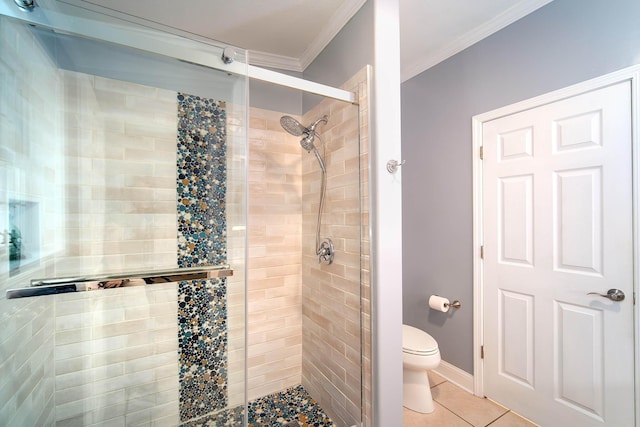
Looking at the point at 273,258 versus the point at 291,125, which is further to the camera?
the point at 273,258

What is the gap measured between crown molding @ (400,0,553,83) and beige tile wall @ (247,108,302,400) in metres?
1.28

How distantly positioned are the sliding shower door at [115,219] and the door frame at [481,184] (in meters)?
A: 1.67

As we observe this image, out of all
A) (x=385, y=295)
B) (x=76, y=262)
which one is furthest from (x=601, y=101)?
(x=76, y=262)

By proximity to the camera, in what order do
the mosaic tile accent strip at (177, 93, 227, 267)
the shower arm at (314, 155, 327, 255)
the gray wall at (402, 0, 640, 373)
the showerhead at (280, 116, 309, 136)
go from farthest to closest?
the shower arm at (314, 155, 327, 255), the showerhead at (280, 116, 309, 136), the gray wall at (402, 0, 640, 373), the mosaic tile accent strip at (177, 93, 227, 267)

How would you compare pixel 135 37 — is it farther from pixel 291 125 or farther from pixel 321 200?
pixel 321 200

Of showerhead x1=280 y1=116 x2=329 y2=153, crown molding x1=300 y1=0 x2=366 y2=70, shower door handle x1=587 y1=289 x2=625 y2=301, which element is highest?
crown molding x1=300 y1=0 x2=366 y2=70

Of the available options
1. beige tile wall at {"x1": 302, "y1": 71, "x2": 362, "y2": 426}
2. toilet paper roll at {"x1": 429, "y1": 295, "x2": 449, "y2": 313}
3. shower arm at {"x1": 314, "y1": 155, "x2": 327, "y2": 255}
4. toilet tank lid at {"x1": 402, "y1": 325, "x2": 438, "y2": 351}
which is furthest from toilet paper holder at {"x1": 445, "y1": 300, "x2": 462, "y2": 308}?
shower arm at {"x1": 314, "y1": 155, "x2": 327, "y2": 255}

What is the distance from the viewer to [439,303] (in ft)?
6.69

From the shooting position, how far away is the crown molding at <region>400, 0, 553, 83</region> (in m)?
1.62

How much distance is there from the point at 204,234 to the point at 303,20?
4.86 ft

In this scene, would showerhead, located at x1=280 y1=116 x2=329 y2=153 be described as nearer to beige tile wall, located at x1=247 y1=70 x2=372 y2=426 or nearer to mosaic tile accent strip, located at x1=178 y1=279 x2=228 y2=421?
beige tile wall, located at x1=247 y1=70 x2=372 y2=426

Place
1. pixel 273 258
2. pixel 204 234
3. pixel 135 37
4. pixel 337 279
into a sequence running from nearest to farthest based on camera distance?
pixel 135 37 < pixel 204 234 < pixel 337 279 < pixel 273 258

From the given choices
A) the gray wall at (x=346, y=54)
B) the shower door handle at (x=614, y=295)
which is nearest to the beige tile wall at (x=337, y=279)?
the gray wall at (x=346, y=54)

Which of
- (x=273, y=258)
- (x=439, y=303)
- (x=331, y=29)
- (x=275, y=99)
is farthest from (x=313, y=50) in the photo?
(x=439, y=303)
